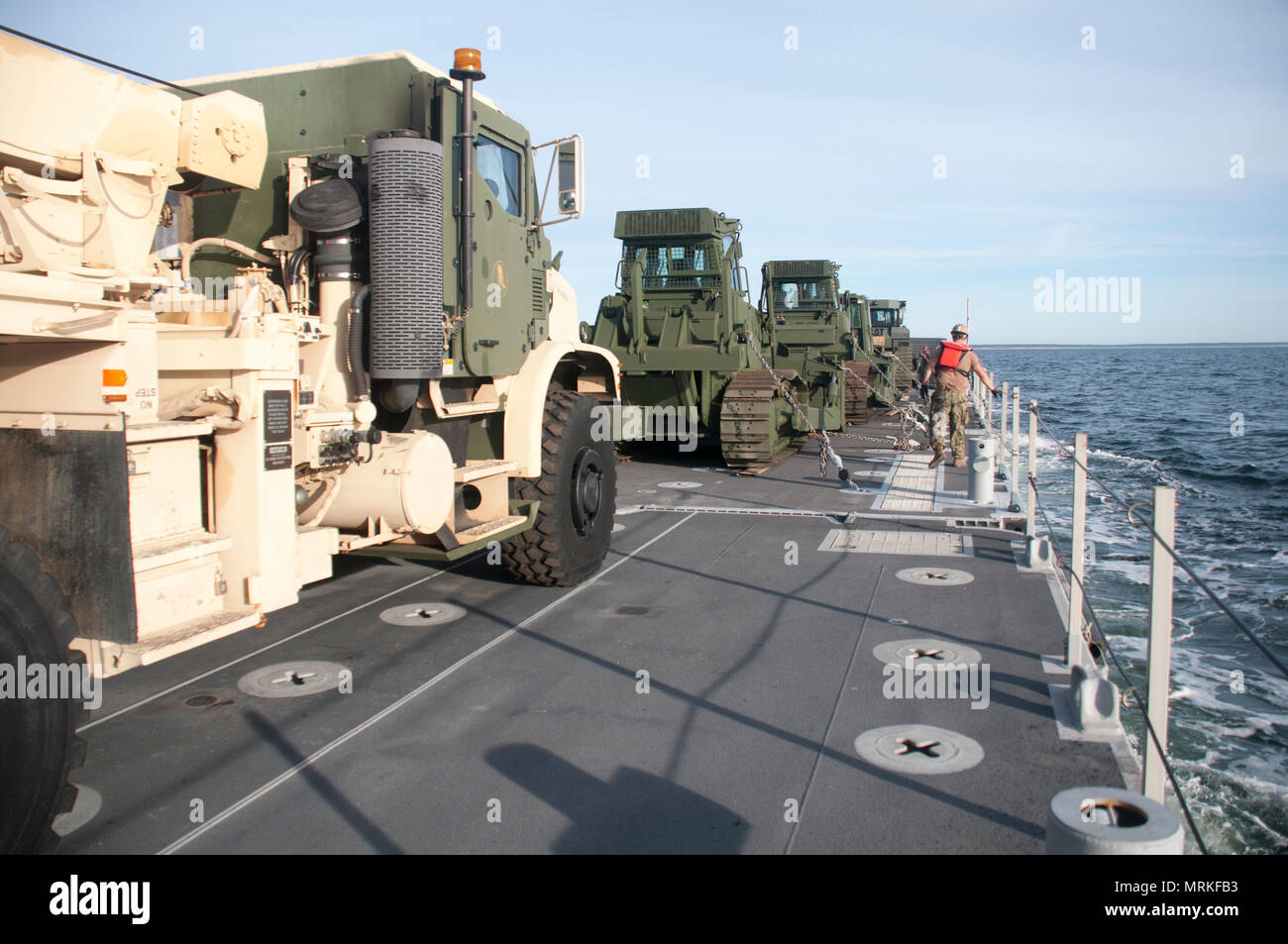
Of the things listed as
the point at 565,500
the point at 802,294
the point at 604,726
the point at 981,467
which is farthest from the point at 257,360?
the point at 802,294

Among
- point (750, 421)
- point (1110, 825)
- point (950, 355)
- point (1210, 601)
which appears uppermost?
point (950, 355)

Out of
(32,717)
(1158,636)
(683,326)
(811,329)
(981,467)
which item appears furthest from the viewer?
(811,329)

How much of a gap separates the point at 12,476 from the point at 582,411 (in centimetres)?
428

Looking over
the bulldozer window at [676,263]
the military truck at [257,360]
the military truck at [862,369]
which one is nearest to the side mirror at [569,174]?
the military truck at [257,360]

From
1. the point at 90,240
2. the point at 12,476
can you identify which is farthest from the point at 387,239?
the point at 12,476

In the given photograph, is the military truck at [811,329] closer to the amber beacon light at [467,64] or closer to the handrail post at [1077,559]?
the handrail post at [1077,559]

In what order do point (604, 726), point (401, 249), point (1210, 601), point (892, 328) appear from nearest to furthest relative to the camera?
point (604, 726)
point (401, 249)
point (1210, 601)
point (892, 328)

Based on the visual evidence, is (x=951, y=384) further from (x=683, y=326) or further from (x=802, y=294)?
(x=802, y=294)

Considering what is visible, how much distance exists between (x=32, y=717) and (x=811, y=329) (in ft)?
65.0

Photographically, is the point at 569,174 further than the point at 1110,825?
Yes

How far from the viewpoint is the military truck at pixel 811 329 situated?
62.8ft

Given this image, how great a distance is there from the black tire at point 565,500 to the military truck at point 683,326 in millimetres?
7253

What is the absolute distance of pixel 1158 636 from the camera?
3.72m
